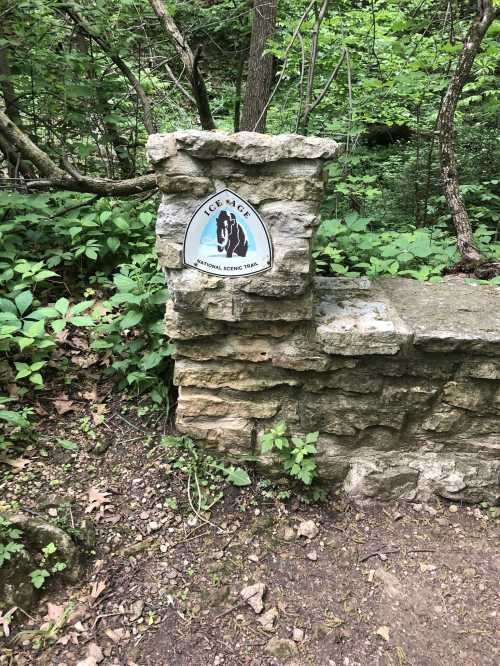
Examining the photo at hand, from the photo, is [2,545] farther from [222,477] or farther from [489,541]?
[489,541]

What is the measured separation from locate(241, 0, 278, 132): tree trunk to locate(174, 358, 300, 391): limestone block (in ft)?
9.82

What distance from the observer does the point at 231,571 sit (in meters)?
2.11

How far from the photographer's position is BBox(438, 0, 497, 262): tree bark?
3.34 meters

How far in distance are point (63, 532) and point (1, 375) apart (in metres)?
1.05

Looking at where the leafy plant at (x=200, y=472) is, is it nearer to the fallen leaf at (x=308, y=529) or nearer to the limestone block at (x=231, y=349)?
the fallen leaf at (x=308, y=529)

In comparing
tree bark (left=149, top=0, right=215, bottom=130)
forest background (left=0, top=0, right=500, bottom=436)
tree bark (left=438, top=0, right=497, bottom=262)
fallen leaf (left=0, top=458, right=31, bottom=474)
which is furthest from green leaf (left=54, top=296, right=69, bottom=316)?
tree bark (left=438, top=0, right=497, bottom=262)

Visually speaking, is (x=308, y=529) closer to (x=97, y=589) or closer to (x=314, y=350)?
(x=314, y=350)

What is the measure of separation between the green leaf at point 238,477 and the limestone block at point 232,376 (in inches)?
17.9

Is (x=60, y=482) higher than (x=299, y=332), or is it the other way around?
(x=299, y=332)

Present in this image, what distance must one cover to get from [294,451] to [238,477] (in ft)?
1.14

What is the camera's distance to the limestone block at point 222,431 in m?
2.47

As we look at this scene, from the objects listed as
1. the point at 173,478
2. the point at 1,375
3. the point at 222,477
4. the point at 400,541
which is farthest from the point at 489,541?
the point at 1,375

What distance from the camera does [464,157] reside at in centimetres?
573

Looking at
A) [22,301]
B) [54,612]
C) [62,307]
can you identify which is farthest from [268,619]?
[22,301]
